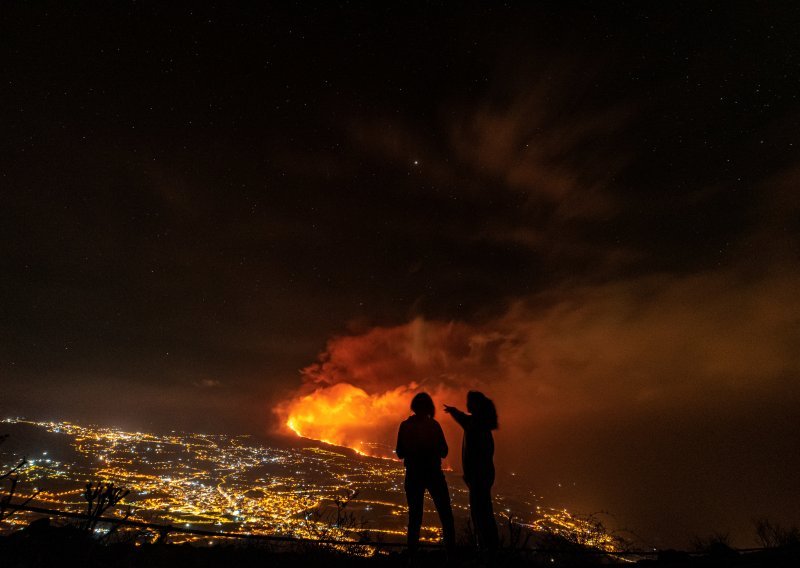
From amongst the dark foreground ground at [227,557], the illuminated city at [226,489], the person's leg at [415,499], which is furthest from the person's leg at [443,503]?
the illuminated city at [226,489]

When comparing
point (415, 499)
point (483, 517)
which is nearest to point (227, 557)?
point (415, 499)

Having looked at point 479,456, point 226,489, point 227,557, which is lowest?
point 227,557

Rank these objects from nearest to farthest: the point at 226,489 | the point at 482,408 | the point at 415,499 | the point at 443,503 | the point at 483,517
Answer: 1. the point at 483,517
2. the point at 443,503
3. the point at 415,499
4. the point at 482,408
5. the point at 226,489

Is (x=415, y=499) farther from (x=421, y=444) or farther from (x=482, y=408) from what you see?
(x=482, y=408)

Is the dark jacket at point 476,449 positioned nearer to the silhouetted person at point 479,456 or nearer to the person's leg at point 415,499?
the silhouetted person at point 479,456

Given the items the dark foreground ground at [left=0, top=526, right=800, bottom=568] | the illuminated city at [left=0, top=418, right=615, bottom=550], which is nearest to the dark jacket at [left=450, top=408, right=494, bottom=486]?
the dark foreground ground at [left=0, top=526, right=800, bottom=568]

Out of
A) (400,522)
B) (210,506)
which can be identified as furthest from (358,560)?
(400,522)

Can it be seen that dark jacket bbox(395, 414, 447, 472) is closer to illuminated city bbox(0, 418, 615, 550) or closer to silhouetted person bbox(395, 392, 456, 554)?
silhouetted person bbox(395, 392, 456, 554)
